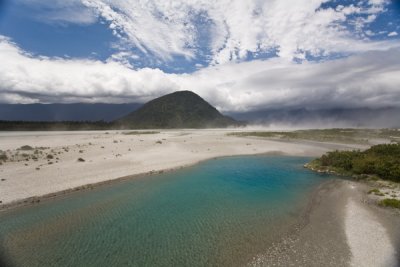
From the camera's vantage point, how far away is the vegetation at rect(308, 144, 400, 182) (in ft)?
83.0

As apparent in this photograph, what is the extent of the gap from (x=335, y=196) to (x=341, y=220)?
19.4 ft

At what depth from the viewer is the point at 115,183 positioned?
24672 mm

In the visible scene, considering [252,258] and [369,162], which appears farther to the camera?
[369,162]

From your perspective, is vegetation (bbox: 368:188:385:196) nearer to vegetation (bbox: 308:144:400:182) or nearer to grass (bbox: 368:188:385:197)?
grass (bbox: 368:188:385:197)

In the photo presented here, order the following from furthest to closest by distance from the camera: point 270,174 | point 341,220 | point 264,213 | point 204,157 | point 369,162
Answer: point 204,157
point 270,174
point 369,162
point 264,213
point 341,220

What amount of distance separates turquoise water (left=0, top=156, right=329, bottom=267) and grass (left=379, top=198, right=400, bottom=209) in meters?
5.30

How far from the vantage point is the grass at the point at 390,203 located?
16.9 m

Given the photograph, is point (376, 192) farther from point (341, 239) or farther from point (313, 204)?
point (341, 239)

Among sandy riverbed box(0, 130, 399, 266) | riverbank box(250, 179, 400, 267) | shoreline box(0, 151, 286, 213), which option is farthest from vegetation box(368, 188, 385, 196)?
shoreline box(0, 151, 286, 213)

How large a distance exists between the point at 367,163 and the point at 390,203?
1253cm

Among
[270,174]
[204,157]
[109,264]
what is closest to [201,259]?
[109,264]

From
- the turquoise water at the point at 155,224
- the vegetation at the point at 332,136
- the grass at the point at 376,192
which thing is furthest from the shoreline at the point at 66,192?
the vegetation at the point at 332,136

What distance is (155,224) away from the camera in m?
15.5

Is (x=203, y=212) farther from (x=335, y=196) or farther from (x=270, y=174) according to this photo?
(x=270, y=174)
